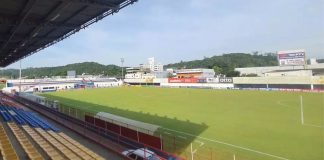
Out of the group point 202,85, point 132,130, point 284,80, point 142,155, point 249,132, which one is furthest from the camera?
point 202,85

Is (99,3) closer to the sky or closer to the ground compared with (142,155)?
closer to the sky

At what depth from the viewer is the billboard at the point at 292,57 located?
7338 centimetres

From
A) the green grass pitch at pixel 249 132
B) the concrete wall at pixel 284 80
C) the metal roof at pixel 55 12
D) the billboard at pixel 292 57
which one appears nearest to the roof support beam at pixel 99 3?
the metal roof at pixel 55 12

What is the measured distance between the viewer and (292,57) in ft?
246

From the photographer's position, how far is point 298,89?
59.7 meters

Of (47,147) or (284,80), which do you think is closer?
(47,147)

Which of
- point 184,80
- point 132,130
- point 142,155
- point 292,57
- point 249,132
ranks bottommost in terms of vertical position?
point 249,132

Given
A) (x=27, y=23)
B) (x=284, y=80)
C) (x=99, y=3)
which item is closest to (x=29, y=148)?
(x=99, y=3)

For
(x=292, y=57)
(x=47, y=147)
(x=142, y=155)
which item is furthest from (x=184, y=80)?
(x=142, y=155)

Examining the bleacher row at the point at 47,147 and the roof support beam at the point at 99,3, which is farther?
the roof support beam at the point at 99,3

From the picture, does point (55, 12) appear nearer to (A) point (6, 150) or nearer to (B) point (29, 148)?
(B) point (29, 148)

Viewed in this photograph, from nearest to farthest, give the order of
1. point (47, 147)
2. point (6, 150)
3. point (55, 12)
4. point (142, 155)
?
point (6, 150), point (142, 155), point (47, 147), point (55, 12)

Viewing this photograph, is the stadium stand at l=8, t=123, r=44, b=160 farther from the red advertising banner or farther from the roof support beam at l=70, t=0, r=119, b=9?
the red advertising banner

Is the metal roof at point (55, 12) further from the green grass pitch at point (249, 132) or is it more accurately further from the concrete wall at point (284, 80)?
the concrete wall at point (284, 80)
